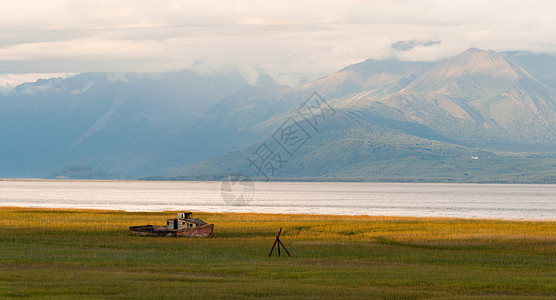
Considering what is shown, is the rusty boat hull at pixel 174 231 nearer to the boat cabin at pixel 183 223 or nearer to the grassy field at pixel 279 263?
the boat cabin at pixel 183 223

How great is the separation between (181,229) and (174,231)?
0.95 meters

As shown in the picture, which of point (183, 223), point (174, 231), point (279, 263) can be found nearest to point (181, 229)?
point (174, 231)

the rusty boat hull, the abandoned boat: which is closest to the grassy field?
the rusty boat hull

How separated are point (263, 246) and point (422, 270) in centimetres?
2020

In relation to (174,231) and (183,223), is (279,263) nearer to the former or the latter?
(174,231)

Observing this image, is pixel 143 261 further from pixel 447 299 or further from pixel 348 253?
pixel 447 299

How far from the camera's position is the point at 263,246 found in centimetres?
6700

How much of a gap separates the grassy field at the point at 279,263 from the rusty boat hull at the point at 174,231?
1.42 m

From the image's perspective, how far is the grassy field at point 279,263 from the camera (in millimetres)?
39812

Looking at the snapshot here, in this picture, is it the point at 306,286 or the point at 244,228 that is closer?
the point at 306,286

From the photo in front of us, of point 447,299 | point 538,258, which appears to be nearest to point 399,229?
point 538,258

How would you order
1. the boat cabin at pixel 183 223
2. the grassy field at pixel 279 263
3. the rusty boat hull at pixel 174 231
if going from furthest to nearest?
1. the boat cabin at pixel 183 223
2. the rusty boat hull at pixel 174 231
3. the grassy field at pixel 279 263

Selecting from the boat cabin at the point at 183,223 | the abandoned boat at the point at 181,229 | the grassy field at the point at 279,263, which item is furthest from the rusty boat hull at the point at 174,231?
the grassy field at the point at 279,263

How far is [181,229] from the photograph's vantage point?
75750mm
